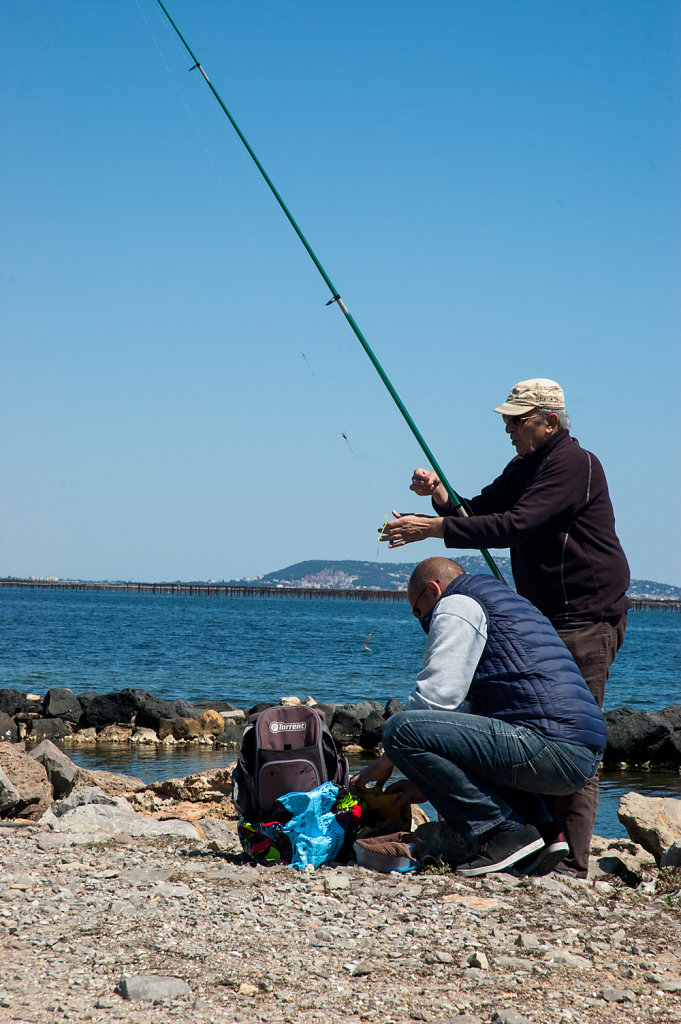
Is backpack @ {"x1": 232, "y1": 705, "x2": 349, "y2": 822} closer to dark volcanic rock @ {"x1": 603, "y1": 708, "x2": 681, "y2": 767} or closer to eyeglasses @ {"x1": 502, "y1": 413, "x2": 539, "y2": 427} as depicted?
eyeglasses @ {"x1": 502, "y1": 413, "x2": 539, "y2": 427}

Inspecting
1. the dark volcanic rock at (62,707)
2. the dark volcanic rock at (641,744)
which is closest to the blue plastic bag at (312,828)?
the dark volcanic rock at (641,744)

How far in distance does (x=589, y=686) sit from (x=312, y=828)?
1.38m

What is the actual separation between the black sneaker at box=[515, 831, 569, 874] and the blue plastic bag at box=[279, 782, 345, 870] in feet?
2.59

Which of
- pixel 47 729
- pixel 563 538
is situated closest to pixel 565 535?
pixel 563 538

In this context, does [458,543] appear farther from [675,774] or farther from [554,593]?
[675,774]

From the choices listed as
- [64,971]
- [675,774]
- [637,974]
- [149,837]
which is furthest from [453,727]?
[675,774]

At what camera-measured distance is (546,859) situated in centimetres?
386

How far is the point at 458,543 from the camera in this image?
4.24 meters

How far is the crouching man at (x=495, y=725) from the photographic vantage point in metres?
3.73

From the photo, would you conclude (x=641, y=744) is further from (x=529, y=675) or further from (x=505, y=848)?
(x=529, y=675)

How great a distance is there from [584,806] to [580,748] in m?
0.46

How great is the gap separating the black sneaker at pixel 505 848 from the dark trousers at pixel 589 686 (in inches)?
12.0

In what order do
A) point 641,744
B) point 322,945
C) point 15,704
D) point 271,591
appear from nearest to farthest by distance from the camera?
1. point 322,945
2. point 641,744
3. point 15,704
4. point 271,591

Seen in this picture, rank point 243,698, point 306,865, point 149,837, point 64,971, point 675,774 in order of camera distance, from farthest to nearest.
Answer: point 243,698 → point 675,774 → point 149,837 → point 306,865 → point 64,971
